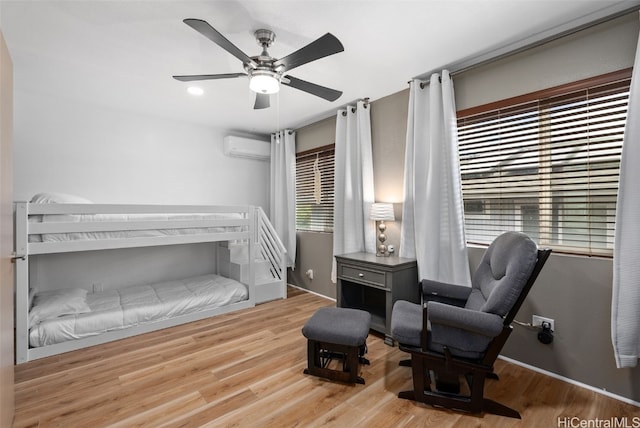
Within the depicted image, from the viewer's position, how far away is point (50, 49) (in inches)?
89.8

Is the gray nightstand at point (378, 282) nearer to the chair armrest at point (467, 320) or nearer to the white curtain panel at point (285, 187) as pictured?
the chair armrest at point (467, 320)

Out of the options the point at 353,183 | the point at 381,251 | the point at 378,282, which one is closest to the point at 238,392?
the point at 378,282

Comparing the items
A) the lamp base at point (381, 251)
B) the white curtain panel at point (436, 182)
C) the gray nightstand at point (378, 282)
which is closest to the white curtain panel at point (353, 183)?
the lamp base at point (381, 251)

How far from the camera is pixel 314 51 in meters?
1.81

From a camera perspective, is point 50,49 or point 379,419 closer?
point 379,419

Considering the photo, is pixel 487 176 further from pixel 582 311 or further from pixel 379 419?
pixel 379 419

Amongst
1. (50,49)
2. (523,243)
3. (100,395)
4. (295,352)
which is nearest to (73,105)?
(50,49)

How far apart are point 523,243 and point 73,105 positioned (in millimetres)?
4638

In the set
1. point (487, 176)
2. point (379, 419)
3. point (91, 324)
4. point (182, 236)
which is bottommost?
point (379, 419)

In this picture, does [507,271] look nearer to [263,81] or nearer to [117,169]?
[263,81]

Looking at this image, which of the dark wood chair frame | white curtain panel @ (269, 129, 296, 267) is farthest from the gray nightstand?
white curtain panel @ (269, 129, 296, 267)

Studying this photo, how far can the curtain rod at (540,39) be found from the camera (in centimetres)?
185

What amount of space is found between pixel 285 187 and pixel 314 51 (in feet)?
9.33

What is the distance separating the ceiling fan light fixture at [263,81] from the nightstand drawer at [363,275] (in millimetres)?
1799
